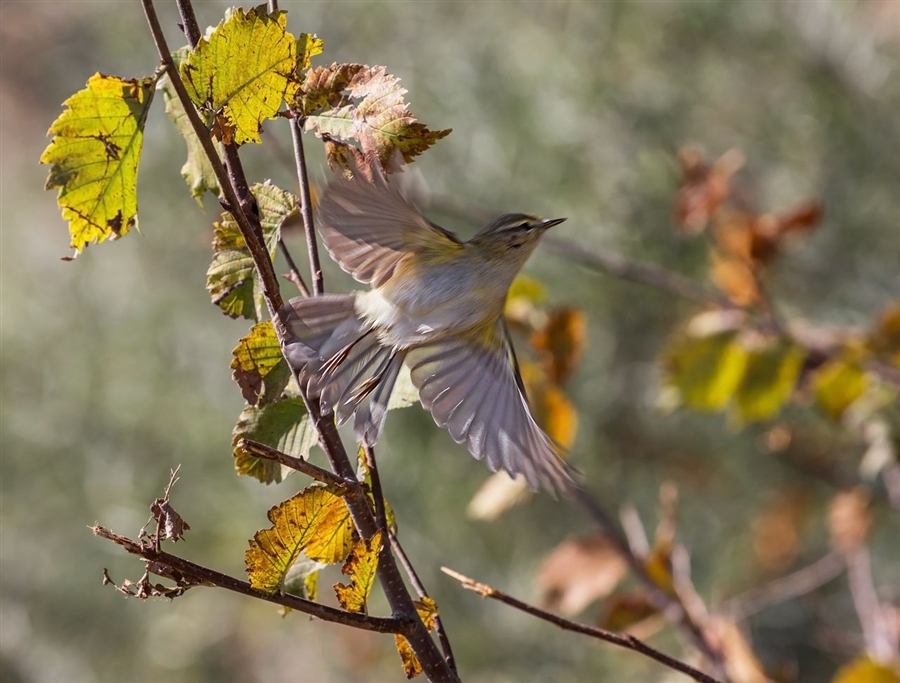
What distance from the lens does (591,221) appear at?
286 centimetres

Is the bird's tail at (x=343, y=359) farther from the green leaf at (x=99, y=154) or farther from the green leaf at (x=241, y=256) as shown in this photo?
the green leaf at (x=99, y=154)

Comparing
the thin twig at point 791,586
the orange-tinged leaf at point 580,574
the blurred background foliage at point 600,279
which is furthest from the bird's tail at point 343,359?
Result: the blurred background foliage at point 600,279

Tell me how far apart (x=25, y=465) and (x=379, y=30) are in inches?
78.8

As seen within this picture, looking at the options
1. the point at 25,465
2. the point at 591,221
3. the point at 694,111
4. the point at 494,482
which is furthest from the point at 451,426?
the point at 25,465

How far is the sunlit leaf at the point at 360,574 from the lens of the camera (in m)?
0.55

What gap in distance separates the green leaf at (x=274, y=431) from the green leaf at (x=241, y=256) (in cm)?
7

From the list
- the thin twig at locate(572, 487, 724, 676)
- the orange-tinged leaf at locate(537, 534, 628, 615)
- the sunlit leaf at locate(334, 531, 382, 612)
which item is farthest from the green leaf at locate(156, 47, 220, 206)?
the orange-tinged leaf at locate(537, 534, 628, 615)

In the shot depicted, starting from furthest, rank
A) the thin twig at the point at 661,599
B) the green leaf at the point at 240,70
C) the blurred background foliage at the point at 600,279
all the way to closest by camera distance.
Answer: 1. the blurred background foliage at the point at 600,279
2. the thin twig at the point at 661,599
3. the green leaf at the point at 240,70

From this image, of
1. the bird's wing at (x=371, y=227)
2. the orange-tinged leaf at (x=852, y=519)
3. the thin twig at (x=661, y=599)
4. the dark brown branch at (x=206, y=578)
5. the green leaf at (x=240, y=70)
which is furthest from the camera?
the orange-tinged leaf at (x=852, y=519)

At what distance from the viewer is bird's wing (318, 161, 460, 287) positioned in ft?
2.40

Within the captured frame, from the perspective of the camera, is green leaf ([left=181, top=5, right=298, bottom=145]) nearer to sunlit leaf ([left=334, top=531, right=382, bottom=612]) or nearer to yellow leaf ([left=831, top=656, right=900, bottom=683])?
sunlit leaf ([left=334, top=531, right=382, bottom=612])

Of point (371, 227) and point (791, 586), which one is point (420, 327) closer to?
point (371, 227)

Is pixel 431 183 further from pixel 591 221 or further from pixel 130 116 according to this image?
pixel 130 116

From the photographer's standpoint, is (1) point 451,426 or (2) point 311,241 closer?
(2) point 311,241
